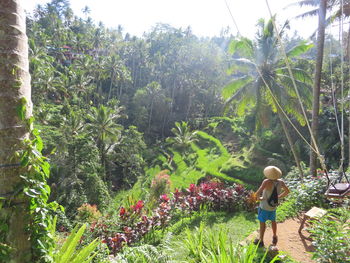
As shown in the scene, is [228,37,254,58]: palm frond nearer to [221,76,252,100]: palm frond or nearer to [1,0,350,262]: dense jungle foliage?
[1,0,350,262]: dense jungle foliage

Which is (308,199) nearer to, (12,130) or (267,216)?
(267,216)

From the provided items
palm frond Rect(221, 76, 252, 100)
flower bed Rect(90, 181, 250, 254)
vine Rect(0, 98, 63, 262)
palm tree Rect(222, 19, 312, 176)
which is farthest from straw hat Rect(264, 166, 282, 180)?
palm frond Rect(221, 76, 252, 100)

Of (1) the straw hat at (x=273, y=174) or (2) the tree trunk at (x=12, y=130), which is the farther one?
(1) the straw hat at (x=273, y=174)

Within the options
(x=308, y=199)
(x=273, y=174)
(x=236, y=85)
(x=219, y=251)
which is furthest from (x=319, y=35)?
(x=219, y=251)

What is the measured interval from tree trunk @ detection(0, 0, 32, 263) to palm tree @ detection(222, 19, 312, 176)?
967 cm

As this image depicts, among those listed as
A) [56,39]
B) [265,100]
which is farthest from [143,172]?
[56,39]

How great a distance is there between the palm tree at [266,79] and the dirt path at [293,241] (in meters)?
6.18

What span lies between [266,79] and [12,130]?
10.5 metres

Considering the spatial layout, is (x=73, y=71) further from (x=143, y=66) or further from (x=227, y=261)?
(x=227, y=261)

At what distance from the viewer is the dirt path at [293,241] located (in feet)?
12.0

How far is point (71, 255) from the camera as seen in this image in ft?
7.22

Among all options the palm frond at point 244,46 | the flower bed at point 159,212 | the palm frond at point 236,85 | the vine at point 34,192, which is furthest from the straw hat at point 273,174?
the palm frond at point 244,46

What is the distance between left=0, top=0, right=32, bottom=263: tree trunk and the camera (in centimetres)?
175

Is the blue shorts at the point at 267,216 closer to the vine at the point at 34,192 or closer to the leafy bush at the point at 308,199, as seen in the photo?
the leafy bush at the point at 308,199
